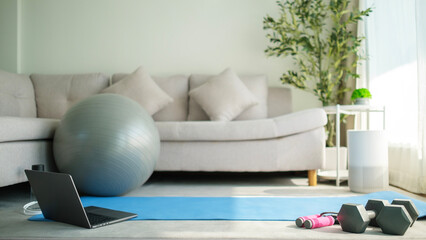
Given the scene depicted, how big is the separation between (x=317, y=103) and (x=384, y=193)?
1853mm

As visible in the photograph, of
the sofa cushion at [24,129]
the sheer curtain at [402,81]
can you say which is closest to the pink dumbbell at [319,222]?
the sheer curtain at [402,81]

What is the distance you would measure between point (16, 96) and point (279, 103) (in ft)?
8.46

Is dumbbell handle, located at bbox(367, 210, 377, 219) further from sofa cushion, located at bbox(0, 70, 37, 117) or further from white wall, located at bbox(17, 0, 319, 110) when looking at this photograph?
sofa cushion, located at bbox(0, 70, 37, 117)

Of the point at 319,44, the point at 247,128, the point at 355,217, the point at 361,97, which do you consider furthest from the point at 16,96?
the point at 355,217

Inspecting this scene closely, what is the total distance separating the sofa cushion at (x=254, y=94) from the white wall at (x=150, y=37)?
0.29 m

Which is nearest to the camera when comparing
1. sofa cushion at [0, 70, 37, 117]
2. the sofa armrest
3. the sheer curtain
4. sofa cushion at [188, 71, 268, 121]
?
the sheer curtain

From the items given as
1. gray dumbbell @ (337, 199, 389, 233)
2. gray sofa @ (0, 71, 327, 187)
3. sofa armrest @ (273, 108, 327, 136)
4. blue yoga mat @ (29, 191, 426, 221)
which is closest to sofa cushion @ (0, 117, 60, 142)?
gray sofa @ (0, 71, 327, 187)

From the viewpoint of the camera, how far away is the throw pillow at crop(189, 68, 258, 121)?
11.7 feet

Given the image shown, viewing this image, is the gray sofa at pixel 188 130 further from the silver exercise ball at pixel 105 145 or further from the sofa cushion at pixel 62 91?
the silver exercise ball at pixel 105 145

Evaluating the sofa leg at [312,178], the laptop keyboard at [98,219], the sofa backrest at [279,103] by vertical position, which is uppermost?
the sofa backrest at [279,103]

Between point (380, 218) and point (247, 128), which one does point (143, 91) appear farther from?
point (380, 218)

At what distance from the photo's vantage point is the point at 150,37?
4.30 meters

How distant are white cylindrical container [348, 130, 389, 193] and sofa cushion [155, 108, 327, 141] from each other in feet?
1.29

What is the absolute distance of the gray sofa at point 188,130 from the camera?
2479 millimetres
